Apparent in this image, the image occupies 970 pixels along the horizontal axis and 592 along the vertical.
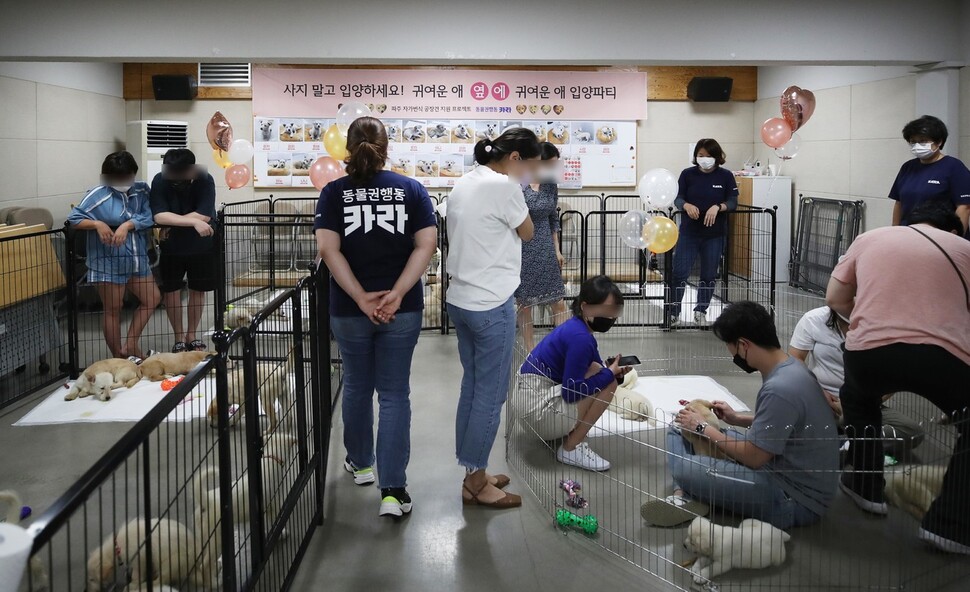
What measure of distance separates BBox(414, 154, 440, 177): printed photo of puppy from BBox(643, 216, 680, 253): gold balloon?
12.8 ft

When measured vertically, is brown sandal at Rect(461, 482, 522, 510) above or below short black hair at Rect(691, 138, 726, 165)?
below

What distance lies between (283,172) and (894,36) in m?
6.12

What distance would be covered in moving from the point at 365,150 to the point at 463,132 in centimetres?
670

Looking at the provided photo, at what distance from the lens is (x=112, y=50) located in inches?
250

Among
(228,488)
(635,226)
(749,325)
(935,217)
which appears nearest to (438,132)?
(635,226)

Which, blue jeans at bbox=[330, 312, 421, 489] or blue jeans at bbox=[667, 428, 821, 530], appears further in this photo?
blue jeans at bbox=[330, 312, 421, 489]

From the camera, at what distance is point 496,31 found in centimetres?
654

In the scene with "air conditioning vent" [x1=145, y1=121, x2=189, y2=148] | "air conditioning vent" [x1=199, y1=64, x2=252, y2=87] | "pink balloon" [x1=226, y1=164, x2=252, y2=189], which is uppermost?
"air conditioning vent" [x1=199, y1=64, x2=252, y2=87]

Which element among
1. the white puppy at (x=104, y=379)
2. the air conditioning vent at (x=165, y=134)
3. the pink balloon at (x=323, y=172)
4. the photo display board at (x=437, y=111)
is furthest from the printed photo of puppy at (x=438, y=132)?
the white puppy at (x=104, y=379)

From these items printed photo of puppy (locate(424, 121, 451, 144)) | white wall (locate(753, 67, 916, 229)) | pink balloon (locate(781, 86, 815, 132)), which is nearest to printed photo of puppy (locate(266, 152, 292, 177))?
printed photo of puppy (locate(424, 121, 451, 144))

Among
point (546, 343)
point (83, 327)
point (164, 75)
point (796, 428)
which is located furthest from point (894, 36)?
point (164, 75)

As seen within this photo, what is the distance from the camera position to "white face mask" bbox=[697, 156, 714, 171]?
663 centimetres

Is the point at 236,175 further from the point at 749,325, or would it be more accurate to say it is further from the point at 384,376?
the point at 749,325

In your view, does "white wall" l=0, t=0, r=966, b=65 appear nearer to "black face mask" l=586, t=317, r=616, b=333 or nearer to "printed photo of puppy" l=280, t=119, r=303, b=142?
"printed photo of puppy" l=280, t=119, r=303, b=142
